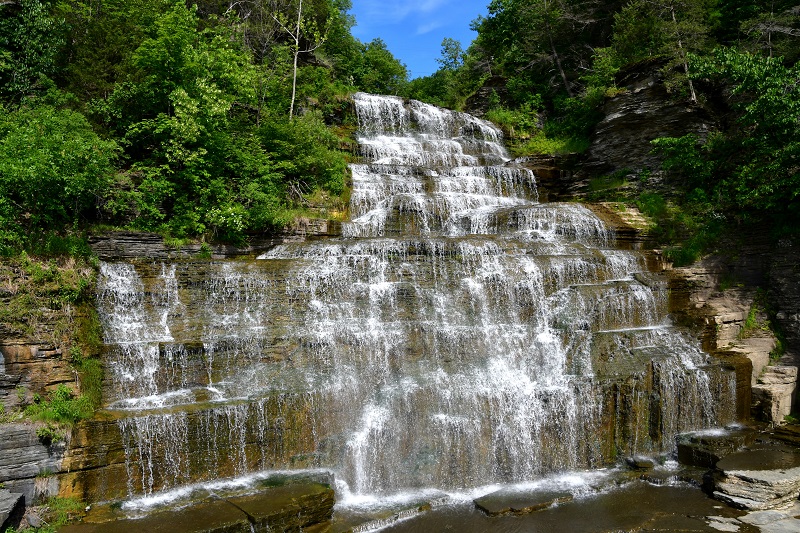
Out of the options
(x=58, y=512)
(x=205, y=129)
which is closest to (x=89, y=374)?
(x=58, y=512)

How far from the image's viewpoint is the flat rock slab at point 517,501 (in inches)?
326

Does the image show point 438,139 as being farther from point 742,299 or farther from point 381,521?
point 381,521

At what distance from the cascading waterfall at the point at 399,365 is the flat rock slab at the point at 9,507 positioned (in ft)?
4.65

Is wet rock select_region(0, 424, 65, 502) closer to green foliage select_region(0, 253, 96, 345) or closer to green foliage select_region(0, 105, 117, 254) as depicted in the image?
green foliage select_region(0, 253, 96, 345)

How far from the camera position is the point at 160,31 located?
549 inches

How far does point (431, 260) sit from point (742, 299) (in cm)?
862

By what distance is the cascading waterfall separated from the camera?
8906mm

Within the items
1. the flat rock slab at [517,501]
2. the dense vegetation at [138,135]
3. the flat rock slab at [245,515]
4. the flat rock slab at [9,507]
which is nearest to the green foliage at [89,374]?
the flat rock slab at [9,507]

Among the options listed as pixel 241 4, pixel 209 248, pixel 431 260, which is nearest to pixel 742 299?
pixel 431 260

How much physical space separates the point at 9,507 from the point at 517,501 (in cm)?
749

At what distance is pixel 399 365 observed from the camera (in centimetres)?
1040

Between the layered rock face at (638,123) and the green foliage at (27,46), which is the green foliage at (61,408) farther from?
the layered rock face at (638,123)

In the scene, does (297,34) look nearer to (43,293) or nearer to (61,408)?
(43,293)

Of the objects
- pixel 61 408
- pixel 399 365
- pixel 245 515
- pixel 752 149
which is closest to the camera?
pixel 245 515
